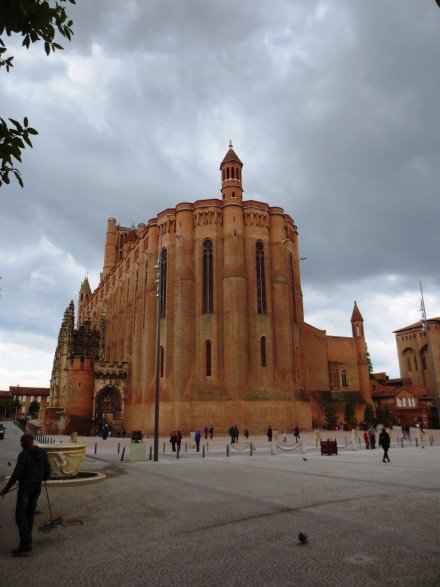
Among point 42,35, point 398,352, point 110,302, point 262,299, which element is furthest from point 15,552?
point 398,352

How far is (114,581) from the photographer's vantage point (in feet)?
16.4

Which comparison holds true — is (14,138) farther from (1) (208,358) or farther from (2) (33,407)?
(2) (33,407)

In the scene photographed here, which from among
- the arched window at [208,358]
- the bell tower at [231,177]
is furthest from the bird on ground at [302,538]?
the bell tower at [231,177]

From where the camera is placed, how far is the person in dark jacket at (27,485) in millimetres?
6109

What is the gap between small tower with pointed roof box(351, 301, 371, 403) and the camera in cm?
5722

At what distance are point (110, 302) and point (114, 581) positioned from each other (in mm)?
61991

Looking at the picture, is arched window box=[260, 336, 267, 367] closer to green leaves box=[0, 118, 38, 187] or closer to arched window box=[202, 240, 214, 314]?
arched window box=[202, 240, 214, 314]

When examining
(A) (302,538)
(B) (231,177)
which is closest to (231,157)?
(B) (231,177)

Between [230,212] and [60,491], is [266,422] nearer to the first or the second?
[230,212]

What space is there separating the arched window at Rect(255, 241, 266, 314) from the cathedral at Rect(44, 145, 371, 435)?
12 cm

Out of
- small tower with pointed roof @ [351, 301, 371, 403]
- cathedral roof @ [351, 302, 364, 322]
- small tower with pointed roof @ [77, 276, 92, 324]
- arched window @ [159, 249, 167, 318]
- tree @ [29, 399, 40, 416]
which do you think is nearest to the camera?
arched window @ [159, 249, 167, 318]

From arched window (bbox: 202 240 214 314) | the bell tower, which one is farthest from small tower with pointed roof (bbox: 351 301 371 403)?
the bell tower

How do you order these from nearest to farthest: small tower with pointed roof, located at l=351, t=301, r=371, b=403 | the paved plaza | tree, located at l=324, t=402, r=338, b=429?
A: the paved plaza, tree, located at l=324, t=402, r=338, b=429, small tower with pointed roof, located at l=351, t=301, r=371, b=403

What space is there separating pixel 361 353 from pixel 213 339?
24.3 m
